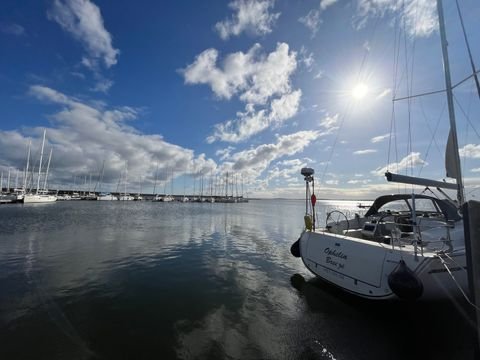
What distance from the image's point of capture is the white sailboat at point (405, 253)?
5691 mm

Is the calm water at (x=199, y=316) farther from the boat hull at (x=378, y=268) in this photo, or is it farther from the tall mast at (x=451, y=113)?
the tall mast at (x=451, y=113)

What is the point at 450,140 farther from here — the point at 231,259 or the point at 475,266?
the point at 231,259

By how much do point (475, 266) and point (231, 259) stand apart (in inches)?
373

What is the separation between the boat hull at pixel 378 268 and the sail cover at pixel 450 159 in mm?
4215

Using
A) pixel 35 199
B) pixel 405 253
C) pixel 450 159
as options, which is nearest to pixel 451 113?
pixel 450 159

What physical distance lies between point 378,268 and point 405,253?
76cm

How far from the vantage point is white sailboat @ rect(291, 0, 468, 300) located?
5691mm

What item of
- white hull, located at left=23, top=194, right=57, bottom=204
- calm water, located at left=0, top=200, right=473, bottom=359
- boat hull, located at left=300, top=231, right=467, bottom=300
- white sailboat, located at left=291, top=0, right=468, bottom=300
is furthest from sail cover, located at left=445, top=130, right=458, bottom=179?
white hull, located at left=23, top=194, right=57, bottom=204

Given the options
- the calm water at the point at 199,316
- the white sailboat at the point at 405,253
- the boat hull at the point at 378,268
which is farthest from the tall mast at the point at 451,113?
the calm water at the point at 199,316

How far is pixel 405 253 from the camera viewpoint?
5969 mm

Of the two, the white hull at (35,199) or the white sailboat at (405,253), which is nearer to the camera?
the white sailboat at (405,253)

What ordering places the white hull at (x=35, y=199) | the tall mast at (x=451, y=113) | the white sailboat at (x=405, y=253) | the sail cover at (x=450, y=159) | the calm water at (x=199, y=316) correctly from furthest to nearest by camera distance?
the white hull at (x=35, y=199) < the sail cover at (x=450, y=159) < the tall mast at (x=451, y=113) < the white sailboat at (x=405, y=253) < the calm water at (x=199, y=316)

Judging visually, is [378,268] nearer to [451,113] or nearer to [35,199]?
[451,113]

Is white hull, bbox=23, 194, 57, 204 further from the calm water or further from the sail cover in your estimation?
the sail cover
